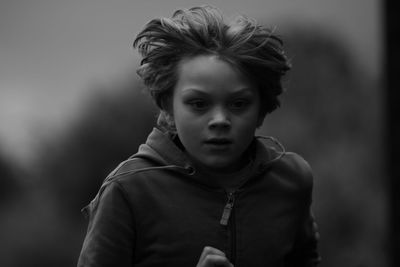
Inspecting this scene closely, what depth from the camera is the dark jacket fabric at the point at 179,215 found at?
7.28ft

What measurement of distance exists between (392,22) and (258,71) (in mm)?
751

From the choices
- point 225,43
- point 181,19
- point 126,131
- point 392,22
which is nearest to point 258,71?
point 225,43

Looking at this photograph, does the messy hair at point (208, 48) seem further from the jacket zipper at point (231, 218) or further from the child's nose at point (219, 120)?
the jacket zipper at point (231, 218)

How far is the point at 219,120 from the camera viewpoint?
2.18m

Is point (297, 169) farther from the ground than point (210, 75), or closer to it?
closer to it

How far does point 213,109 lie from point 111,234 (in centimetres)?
45

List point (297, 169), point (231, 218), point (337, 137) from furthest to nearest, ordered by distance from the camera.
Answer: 1. point (337, 137)
2. point (297, 169)
3. point (231, 218)

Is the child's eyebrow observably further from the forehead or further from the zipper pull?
the zipper pull

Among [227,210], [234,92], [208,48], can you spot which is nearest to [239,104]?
[234,92]

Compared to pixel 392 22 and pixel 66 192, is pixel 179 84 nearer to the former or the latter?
pixel 392 22

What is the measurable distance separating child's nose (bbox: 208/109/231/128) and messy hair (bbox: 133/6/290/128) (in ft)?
0.45

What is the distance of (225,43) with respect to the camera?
2.26m

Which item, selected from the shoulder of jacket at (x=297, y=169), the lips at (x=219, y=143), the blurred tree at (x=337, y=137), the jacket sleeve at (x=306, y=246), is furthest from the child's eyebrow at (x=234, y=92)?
the blurred tree at (x=337, y=137)

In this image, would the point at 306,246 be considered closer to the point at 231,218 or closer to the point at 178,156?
the point at 231,218
